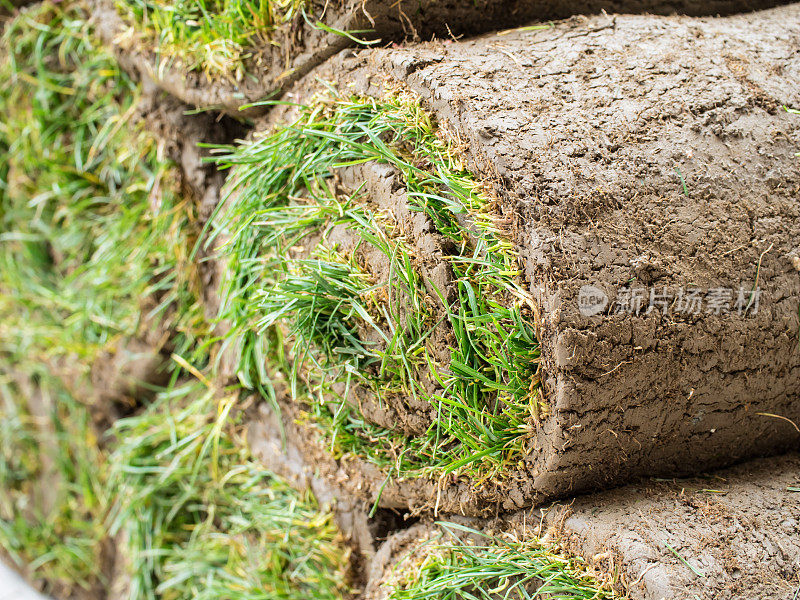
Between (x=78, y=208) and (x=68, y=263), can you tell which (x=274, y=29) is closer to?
(x=78, y=208)

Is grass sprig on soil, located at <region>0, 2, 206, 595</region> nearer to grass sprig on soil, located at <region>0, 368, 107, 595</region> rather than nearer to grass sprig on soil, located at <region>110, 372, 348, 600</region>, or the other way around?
grass sprig on soil, located at <region>0, 368, 107, 595</region>

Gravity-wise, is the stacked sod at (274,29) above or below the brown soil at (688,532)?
above

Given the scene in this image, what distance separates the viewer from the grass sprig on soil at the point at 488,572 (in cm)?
122

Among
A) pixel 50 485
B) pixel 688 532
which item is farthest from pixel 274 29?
pixel 50 485

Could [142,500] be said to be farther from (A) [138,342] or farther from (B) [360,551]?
(B) [360,551]

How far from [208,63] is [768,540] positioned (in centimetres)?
158

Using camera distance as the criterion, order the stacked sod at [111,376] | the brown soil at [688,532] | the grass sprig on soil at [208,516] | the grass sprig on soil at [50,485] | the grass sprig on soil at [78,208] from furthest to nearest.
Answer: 1. the grass sprig on soil at [50,485]
2. the grass sprig on soil at [78,208]
3. the stacked sod at [111,376]
4. the grass sprig on soil at [208,516]
5. the brown soil at [688,532]

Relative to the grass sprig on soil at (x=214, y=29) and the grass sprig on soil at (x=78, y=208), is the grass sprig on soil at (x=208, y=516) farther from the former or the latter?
the grass sprig on soil at (x=214, y=29)

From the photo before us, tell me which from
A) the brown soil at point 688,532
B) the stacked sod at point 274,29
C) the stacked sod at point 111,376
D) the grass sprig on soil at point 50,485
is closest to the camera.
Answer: the brown soil at point 688,532

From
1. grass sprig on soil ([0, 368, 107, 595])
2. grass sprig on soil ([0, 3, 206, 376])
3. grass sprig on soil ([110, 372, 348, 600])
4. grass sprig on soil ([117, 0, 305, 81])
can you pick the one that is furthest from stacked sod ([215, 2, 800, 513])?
grass sprig on soil ([0, 368, 107, 595])

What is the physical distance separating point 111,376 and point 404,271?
1429 mm

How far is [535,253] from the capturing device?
3.86 feet

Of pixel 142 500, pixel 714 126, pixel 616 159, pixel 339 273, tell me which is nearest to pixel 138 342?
pixel 142 500

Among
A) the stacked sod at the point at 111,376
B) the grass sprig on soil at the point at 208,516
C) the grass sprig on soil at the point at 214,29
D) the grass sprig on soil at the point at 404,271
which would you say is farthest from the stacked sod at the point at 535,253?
the stacked sod at the point at 111,376
